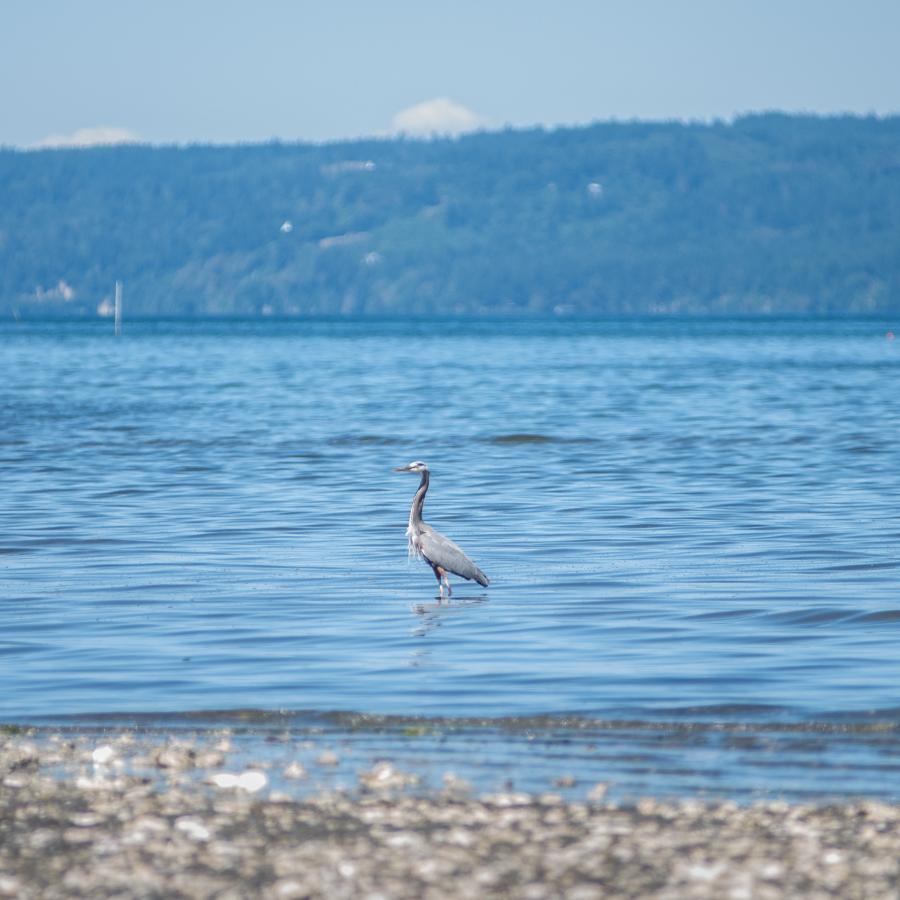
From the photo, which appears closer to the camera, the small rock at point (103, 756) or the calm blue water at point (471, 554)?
the small rock at point (103, 756)

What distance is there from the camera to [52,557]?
20.8 m

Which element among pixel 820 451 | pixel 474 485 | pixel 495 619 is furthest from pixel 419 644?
pixel 820 451

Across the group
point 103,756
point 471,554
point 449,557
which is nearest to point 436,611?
point 449,557

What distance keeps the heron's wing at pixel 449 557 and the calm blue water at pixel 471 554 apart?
349mm

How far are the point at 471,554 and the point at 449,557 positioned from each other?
3439 millimetres

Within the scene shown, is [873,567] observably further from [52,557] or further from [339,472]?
[339,472]

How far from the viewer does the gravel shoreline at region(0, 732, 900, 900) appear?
25.5 ft

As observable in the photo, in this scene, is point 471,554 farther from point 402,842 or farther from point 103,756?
point 402,842

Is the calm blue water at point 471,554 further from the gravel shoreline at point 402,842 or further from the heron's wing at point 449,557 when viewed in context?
the gravel shoreline at point 402,842

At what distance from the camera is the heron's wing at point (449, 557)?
17.4m

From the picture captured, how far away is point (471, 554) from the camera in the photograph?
20.8 m

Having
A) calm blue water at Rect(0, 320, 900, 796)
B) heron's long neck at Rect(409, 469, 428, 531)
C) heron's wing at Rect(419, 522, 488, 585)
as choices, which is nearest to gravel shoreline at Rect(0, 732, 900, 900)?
calm blue water at Rect(0, 320, 900, 796)

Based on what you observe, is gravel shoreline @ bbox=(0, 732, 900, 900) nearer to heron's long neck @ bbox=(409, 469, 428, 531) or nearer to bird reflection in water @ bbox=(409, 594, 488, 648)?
bird reflection in water @ bbox=(409, 594, 488, 648)

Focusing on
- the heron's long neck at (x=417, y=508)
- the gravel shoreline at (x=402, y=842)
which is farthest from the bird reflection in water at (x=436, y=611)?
the gravel shoreline at (x=402, y=842)
